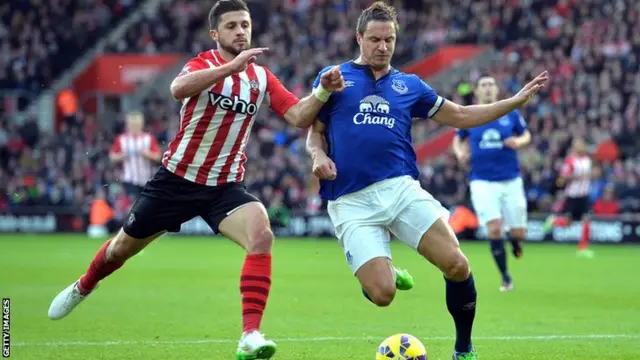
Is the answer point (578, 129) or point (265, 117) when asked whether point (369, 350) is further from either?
point (265, 117)

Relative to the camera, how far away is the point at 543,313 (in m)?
11.9

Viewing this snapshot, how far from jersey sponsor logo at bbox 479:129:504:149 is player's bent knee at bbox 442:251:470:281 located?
712 cm

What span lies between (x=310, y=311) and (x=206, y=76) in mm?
4781

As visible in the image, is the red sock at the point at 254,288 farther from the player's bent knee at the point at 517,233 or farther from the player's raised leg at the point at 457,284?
the player's bent knee at the point at 517,233

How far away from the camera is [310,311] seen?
12.2m

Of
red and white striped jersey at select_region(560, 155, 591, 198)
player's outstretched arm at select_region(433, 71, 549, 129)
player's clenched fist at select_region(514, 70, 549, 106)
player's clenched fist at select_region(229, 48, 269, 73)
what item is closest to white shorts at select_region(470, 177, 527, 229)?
player's outstretched arm at select_region(433, 71, 549, 129)

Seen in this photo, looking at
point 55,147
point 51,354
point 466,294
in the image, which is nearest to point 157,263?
point 51,354

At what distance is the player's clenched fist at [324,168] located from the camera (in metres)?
8.02

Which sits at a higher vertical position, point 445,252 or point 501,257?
point 445,252

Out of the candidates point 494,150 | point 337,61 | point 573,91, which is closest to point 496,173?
point 494,150

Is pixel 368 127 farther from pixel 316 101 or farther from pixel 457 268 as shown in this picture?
pixel 457 268

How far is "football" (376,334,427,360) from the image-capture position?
7.52 meters

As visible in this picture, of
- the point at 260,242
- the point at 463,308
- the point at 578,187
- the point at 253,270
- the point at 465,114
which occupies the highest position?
the point at 465,114

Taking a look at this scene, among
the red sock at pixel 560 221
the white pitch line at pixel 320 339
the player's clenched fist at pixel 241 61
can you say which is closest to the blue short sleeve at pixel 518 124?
the white pitch line at pixel 320 339
